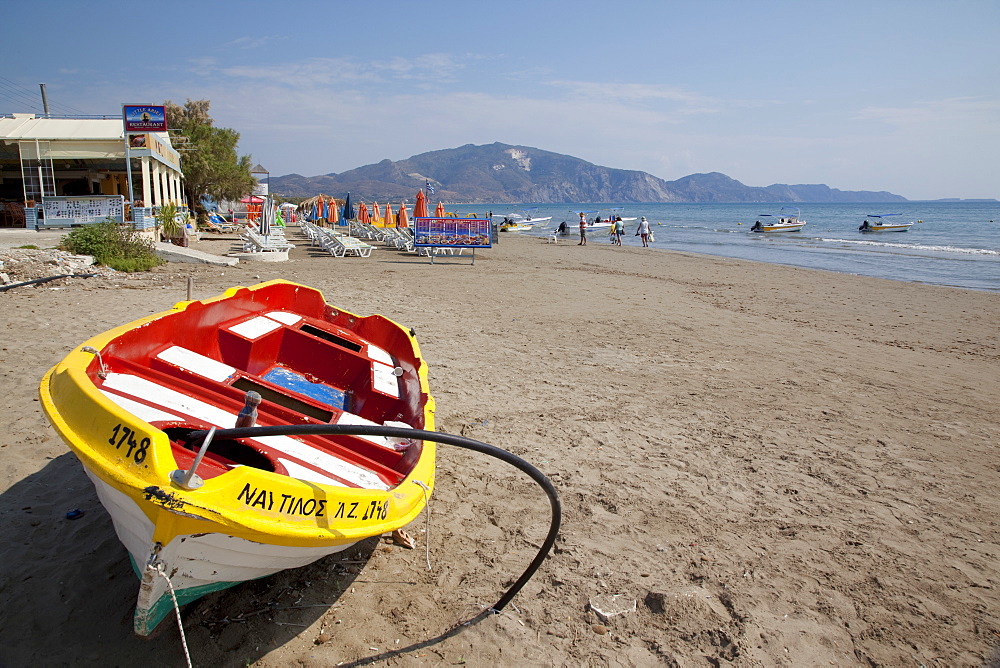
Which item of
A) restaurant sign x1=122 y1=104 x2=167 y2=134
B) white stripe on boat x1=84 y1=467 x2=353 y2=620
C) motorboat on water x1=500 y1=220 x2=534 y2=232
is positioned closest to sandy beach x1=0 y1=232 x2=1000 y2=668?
white stripe on boat x1=84 y1=467 x2=353 y2=620

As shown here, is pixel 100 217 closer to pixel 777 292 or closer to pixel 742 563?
pixel 777 292

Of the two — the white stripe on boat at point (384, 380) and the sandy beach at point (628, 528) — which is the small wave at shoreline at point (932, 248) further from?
the white stripe on boat at point (384, 380)

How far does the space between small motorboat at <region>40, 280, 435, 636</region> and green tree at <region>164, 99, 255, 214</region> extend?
110 ft

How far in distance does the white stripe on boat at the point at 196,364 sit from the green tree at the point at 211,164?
34.3 meters

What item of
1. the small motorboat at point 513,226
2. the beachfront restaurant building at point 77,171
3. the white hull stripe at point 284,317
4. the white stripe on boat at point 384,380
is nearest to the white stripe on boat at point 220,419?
the white stripe on boat at point 384,380

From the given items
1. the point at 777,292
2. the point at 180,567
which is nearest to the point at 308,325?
the point at 180,567

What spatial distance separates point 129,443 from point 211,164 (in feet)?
120

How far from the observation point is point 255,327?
5148 millimetres

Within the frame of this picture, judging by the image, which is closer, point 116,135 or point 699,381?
point 699,381

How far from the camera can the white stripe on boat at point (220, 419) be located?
3295 mm

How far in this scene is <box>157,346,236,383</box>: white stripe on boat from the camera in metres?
4.00

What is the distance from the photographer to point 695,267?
66.2 feet

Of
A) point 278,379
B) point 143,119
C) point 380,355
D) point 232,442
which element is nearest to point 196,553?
point 232,442

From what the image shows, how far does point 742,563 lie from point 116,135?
Answer: 89.2ft
